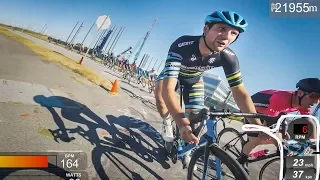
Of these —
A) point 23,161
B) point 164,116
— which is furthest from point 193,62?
point 23,161

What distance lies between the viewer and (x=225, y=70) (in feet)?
7.47

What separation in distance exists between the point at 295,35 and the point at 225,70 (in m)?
1.30

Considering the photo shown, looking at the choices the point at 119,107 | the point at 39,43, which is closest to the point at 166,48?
the point at 119,107

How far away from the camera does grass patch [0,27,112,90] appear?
2.30 m

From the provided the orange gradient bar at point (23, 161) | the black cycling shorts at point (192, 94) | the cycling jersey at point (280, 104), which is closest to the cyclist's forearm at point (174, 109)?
the black cycling shorts at point (192, 94)

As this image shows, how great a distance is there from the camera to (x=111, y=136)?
251 centimetres

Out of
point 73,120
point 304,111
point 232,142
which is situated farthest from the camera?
point 232,142

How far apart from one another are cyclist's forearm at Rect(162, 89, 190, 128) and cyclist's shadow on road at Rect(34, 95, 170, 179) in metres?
0.94

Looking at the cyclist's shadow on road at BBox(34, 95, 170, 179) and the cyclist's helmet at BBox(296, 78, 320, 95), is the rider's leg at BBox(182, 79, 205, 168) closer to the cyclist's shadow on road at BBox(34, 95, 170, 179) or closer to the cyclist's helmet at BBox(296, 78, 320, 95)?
the cyclist's shadow on road at BBox(34, 95, 170, 179)

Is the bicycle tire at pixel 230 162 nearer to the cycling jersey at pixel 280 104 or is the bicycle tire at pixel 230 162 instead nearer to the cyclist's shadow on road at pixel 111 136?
the cyclist's shadow on road at pixel 111 136

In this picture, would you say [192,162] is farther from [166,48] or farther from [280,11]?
[280,11]

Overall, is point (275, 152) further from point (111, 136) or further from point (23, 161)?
point (23, 161)

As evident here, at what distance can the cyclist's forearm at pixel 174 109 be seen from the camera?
1.58 meters

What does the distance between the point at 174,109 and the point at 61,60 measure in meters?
1.61
